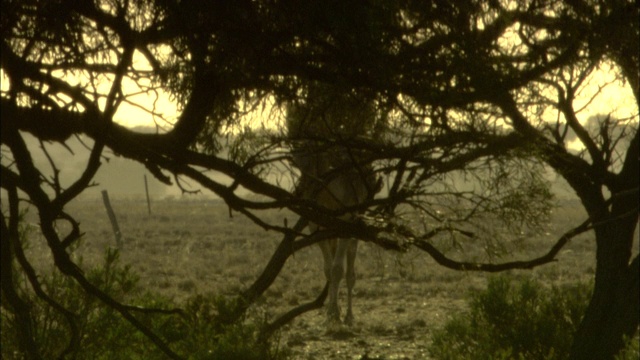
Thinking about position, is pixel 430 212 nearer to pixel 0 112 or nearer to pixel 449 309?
pixel 0 112

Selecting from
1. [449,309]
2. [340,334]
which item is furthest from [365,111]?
[449,309]

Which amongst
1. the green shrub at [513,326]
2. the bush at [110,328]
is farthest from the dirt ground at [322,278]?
the green shrub at [513,326]

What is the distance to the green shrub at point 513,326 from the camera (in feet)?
29.8

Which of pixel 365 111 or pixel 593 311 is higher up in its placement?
pixel 365 111

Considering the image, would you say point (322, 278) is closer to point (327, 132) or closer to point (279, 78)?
point (327, 132)

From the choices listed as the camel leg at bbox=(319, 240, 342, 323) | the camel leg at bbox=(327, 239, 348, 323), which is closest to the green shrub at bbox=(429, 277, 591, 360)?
the camel leg at bbox=(319, 240, 342, 323)

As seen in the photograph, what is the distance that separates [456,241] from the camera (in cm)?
542

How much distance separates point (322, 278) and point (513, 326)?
1193 cm

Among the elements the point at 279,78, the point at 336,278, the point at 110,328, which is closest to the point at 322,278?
the point at 336,278

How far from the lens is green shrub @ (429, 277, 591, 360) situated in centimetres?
909

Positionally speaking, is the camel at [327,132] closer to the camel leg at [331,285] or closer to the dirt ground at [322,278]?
the dirt ground at [322,278]

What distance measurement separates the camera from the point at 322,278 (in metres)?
21.2

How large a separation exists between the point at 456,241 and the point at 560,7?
1.44 m

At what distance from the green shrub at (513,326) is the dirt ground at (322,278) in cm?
65
